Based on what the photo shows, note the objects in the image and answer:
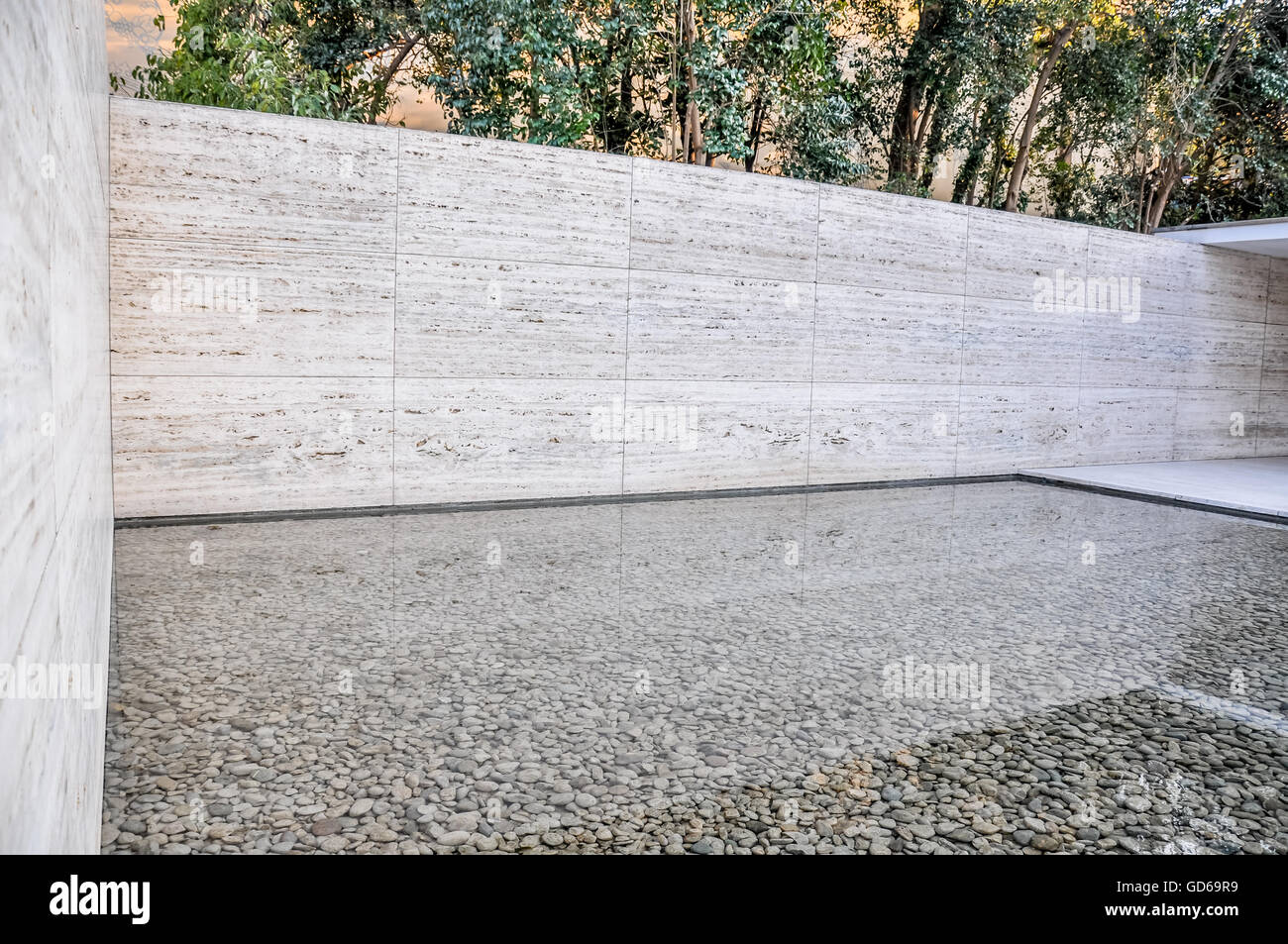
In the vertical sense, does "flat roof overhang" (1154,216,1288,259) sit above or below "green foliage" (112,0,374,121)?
below

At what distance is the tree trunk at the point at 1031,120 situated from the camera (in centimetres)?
1200

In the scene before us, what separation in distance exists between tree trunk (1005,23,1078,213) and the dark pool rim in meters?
4.22

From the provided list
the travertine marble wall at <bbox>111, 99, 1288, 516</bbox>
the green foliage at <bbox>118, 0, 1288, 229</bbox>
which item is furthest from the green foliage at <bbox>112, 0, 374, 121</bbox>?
the travertine marble wall at <bbox>111, 99, 1288, 516</bbox>

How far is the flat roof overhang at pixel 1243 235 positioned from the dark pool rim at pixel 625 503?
4.31 m

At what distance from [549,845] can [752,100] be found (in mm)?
9583

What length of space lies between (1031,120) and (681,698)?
11.8 m

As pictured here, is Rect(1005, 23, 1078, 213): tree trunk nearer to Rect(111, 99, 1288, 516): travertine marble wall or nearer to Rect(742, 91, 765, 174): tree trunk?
Rect(111, 99, 1288, 516): travertine marble wall

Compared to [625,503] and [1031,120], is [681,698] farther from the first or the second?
[1031,120]

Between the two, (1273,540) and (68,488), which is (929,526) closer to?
(1273,540)

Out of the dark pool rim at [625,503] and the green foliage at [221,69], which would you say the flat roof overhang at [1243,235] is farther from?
the green foliage at [221,69]

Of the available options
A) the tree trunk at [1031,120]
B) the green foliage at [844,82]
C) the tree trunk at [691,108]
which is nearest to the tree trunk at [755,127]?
the green foliage at [844,82]

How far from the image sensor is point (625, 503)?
8039mm

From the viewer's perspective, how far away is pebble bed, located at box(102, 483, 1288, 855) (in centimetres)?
252

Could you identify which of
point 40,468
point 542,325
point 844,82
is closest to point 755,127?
point 844,82
